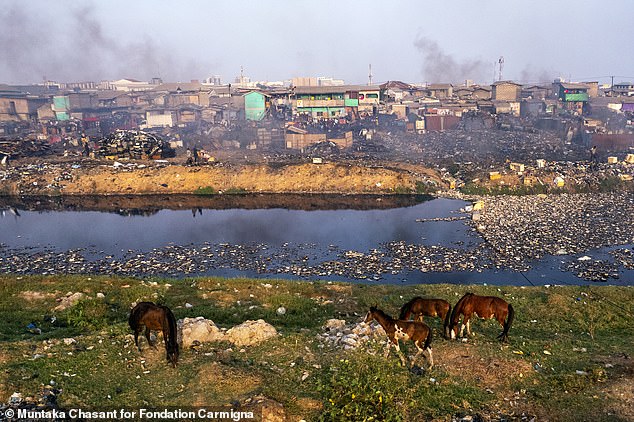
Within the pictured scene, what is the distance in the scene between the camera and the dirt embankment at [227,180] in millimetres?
34750

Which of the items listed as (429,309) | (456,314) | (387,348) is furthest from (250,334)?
(456,314)

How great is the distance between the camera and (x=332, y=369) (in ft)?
28.0

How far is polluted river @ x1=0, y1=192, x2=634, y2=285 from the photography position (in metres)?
19.2

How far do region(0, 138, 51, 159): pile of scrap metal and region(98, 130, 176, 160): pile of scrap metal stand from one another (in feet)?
20.5

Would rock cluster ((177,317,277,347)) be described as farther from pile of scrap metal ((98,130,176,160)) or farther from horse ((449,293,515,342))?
pile of scrap metal ((98,130,176,160))

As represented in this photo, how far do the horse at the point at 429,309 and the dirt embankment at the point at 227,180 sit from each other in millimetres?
23811

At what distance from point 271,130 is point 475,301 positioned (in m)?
44.4

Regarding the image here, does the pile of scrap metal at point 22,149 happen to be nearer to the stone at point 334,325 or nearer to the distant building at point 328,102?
the distant building at point 328,102

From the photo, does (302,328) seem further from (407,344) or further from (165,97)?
(165,97)

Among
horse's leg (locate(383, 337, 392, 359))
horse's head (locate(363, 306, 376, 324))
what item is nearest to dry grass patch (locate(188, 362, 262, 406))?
horse's leg (locate(383, 337, 392, 359))

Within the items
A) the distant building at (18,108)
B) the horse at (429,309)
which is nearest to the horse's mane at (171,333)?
the horse at (429,309)

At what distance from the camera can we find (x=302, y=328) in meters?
Answer: 11.5

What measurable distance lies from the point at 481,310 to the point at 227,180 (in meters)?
27.9

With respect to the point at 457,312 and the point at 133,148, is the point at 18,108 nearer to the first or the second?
the point at 133,148
